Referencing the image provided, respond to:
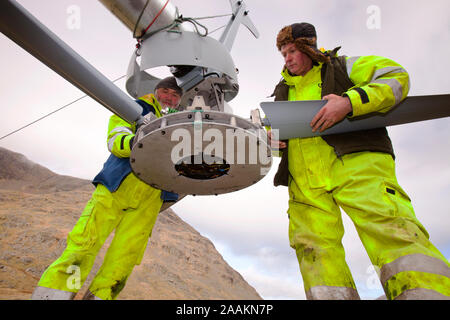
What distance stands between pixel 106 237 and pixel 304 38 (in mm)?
2077

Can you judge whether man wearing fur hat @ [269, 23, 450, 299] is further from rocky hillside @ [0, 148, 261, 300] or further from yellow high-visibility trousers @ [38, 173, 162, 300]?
rocky hillside @ [0, 148, 261, 300]

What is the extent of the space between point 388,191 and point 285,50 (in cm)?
110

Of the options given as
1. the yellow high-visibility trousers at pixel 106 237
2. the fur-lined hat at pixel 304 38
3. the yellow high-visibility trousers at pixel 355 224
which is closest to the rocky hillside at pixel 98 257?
the yellow high-visibility trousers at pixel 106 237

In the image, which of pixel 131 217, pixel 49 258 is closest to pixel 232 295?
pixel 49 258

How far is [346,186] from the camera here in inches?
61.9

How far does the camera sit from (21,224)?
616 cm

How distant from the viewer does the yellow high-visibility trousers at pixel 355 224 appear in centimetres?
120

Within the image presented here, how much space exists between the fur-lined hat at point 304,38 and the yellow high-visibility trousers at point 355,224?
534 millimetres

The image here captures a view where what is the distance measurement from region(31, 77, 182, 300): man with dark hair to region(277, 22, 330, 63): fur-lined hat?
92cm
